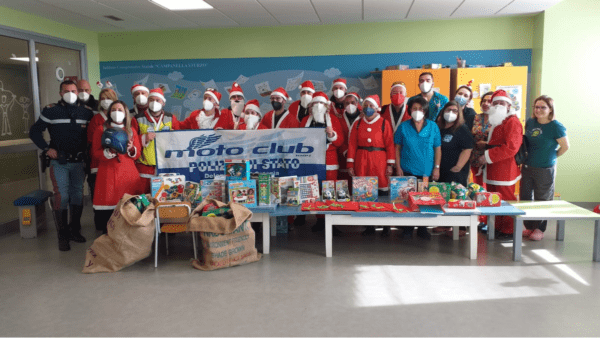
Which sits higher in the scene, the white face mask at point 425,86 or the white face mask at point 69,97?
the white face mask at point 425,86

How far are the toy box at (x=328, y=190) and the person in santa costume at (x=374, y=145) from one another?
0.46 meters

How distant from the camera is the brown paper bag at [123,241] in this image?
4141 millimetres

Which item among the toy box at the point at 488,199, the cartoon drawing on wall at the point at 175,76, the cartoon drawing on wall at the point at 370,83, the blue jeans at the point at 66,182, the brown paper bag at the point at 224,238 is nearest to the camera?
the brown paper bag at the point at 224,238

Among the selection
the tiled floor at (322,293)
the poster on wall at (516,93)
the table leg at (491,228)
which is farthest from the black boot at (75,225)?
the poster on wall at (516,93)

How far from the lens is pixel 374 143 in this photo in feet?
16.8

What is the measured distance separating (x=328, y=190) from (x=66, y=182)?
2.92m

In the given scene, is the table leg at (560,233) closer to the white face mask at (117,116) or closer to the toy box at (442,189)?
the toy box at (442,189)

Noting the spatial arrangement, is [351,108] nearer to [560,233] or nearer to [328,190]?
[328,190]

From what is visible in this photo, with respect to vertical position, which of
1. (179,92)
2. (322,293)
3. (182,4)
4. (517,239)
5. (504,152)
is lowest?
(322,293)

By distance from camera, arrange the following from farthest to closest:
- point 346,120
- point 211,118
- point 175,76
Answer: point 175,76 → point 211,118 → point 346,120

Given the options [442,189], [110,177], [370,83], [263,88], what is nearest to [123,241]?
[110,177]

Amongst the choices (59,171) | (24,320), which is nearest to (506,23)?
(59,171)

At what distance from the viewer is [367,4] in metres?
6.34

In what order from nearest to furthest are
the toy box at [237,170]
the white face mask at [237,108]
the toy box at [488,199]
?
the toy box at [488,199] → the toy box at [237,170] → the white face mask at [237,108]
